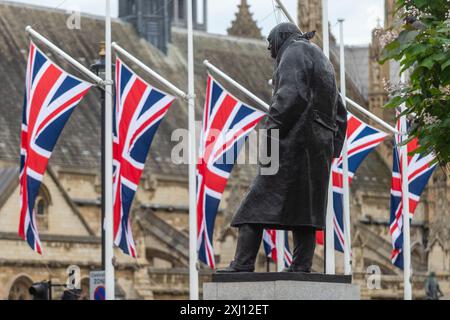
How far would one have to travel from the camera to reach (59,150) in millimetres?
72188

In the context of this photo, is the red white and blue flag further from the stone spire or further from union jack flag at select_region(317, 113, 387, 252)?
the stone spire

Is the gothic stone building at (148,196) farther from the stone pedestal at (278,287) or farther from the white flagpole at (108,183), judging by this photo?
the stone pedestal at (278,287)

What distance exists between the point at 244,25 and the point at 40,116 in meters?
67.4

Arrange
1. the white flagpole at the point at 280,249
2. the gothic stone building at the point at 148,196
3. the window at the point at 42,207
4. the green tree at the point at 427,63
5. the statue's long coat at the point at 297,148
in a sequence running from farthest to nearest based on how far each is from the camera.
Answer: the window at the point at 42,207 → the gothic stone building at the point at 148,196 → the white flagpole at the point at 280,249 → the green tree at the point at 427,63 → the statue's long coat at the point at 297,148

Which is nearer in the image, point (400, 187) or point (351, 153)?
point (351, 153)

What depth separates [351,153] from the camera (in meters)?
43.1

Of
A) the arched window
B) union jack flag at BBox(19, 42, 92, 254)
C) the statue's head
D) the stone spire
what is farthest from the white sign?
the stone spire

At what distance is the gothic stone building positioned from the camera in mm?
60156

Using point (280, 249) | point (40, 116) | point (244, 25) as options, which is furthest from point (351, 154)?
point (244, 25)

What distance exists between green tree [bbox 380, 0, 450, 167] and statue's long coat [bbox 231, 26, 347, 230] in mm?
2015

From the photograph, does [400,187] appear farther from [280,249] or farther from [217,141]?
[217,141]

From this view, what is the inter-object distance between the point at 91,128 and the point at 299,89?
50.4 m

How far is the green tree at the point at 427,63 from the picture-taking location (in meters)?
25.3

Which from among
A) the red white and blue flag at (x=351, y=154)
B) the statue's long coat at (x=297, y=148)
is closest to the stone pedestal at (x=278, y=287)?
the statue's long coat at (x=297, y=148)
